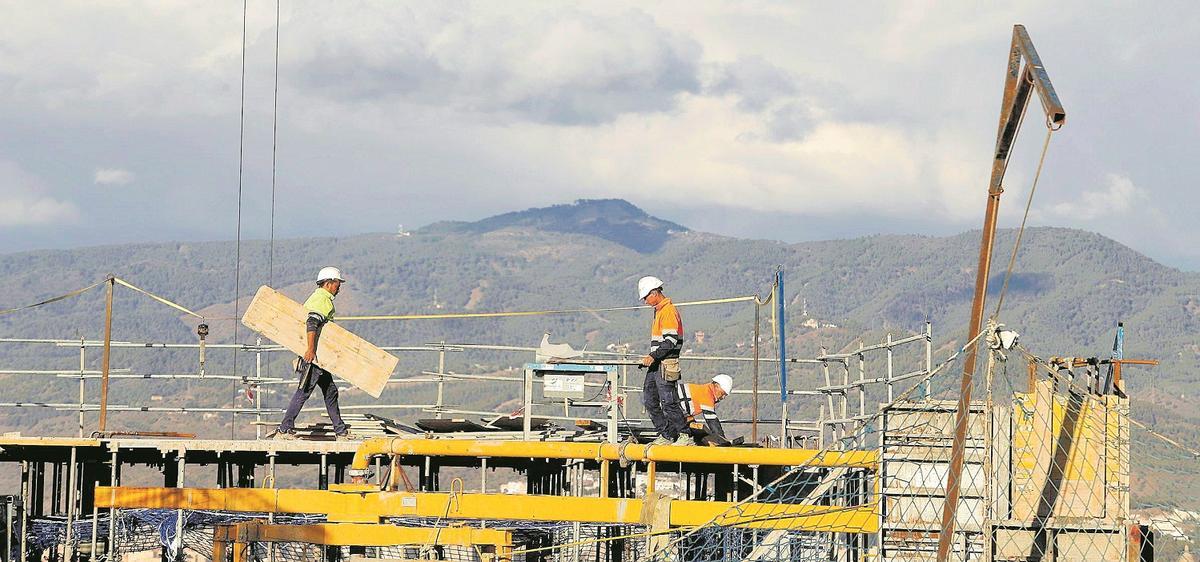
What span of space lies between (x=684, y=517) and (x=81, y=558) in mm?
10054

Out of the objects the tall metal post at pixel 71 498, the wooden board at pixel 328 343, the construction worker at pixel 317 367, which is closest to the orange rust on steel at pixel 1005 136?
the wooden board at pixel 328 343

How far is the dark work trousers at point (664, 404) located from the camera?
19.6m

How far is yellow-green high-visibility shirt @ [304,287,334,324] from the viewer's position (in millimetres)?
21609

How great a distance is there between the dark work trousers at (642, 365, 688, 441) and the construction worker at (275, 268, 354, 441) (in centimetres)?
400

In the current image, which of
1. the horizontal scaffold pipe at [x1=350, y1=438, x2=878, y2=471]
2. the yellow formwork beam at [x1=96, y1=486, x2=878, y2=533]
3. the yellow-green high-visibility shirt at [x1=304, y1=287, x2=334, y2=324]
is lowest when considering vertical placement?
the yellow formwork beam at [x1=96, y1=486, x2=878, y2=533]

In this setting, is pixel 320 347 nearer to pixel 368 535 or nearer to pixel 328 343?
pixel 328 343

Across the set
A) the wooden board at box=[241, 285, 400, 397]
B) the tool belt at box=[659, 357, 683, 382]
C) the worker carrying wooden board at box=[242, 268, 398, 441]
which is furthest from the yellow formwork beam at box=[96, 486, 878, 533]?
the wooden board at box=[241, 285, 400, 397]

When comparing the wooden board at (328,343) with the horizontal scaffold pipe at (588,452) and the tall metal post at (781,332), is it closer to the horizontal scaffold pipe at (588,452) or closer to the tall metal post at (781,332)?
the horizontal scaffold pipe at (588,452)

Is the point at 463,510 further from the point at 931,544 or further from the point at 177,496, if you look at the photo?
the point at 931,544

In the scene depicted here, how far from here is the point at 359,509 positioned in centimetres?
1803

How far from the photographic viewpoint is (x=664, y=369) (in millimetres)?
19547

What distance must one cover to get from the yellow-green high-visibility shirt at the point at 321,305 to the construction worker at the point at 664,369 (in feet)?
13.8

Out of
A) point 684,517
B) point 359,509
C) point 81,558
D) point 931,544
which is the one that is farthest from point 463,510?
point 81,558

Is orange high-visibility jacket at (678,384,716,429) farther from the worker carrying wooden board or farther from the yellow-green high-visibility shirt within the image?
the yellow-green high-visibility shirt
